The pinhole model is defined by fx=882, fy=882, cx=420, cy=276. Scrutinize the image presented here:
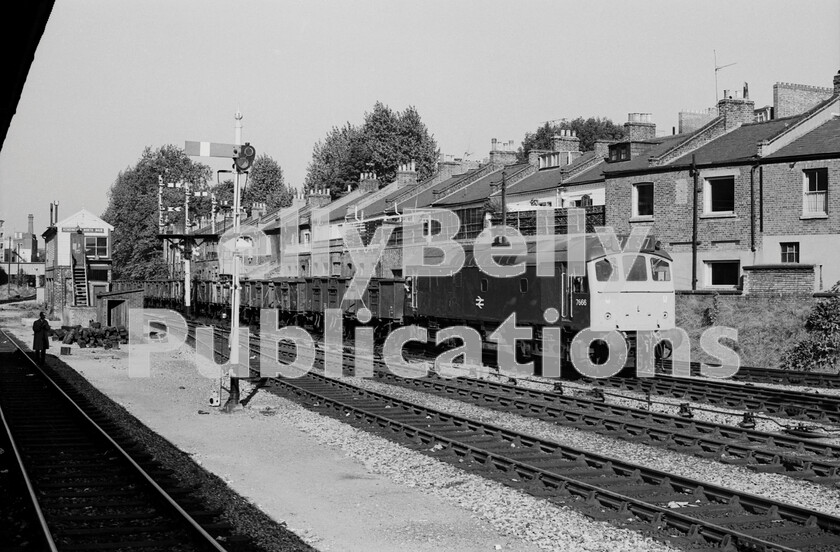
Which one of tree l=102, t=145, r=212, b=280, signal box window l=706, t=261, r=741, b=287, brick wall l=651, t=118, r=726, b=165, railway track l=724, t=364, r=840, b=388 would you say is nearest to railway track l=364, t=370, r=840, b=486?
railway track l=724, t=364, r=840, b=388

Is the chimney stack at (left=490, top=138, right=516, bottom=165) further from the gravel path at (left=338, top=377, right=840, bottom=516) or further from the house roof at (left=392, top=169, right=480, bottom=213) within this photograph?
the gravel path at (left=338, top=377, right=840, bottom=516)

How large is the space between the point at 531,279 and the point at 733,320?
6.96 m

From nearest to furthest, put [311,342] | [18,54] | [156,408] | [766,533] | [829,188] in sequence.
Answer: [18,54] → [766,533] → [156,408] → [829,188] → [311,342]

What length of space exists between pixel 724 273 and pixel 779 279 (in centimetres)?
550

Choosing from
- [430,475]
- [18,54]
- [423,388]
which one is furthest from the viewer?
[423,388]

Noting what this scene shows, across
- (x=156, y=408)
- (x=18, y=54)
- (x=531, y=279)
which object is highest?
(x=18, y=54)

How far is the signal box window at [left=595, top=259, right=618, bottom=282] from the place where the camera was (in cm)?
2019

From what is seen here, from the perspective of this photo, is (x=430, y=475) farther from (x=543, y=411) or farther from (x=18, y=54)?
(x=18, y=54)

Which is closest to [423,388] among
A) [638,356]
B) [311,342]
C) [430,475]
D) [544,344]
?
[544,344]

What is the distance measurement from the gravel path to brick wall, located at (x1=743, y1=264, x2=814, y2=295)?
11.1 metres

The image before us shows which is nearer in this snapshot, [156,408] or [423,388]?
[156,408]

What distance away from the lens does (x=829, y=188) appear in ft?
88.3

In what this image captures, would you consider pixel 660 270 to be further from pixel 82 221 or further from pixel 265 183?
pixel 265 183

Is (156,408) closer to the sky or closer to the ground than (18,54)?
closer to the ground
